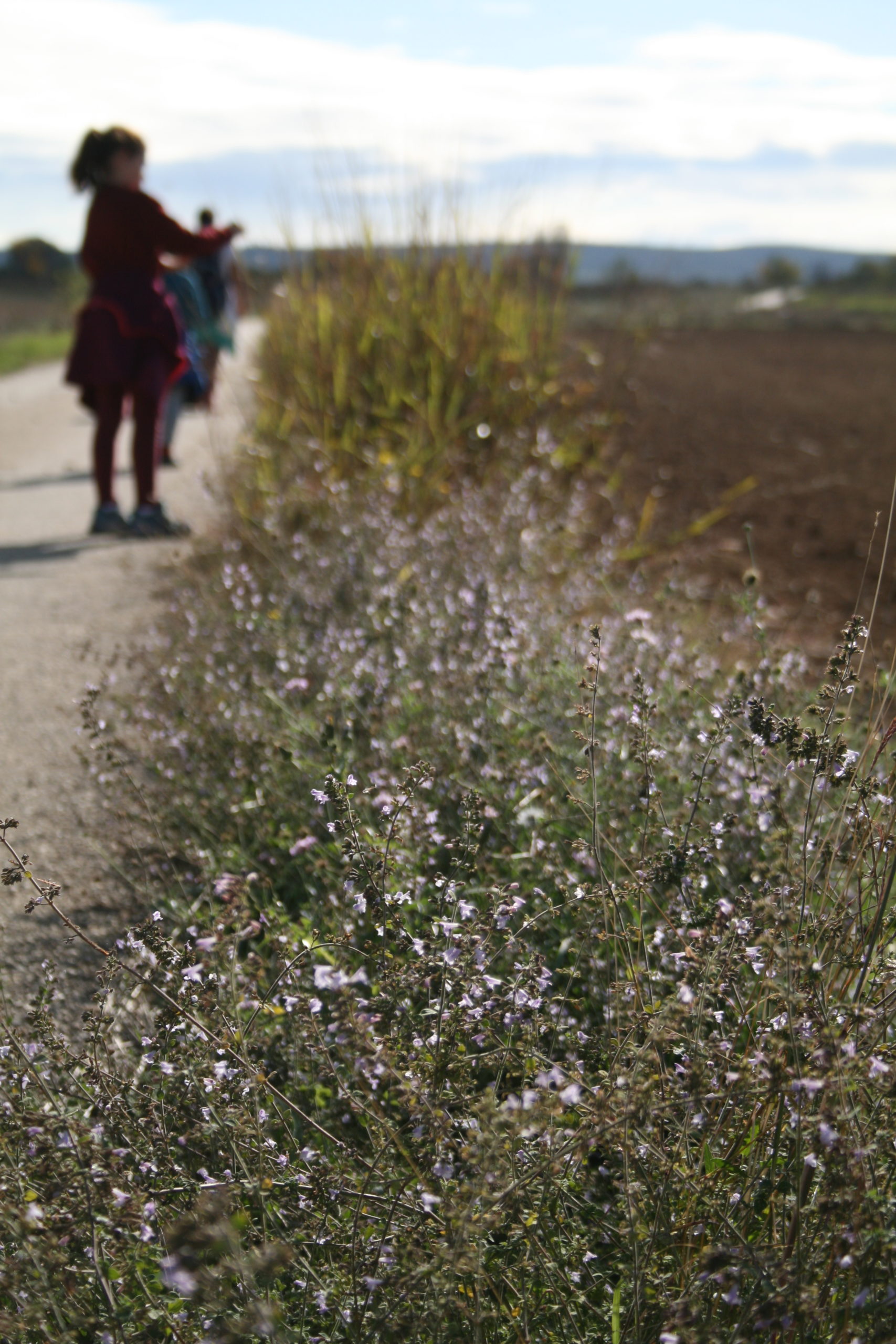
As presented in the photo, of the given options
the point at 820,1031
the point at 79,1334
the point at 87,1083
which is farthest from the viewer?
the point at 87,1083

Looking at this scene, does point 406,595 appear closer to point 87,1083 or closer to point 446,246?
point 87,1083

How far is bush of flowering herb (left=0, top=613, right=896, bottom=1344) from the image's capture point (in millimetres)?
1421

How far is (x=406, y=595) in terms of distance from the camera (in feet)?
11.8

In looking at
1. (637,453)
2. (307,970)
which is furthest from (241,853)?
(637,453)

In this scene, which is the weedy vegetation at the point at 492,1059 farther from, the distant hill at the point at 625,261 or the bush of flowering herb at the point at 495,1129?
the distant hill at the point at 625,261

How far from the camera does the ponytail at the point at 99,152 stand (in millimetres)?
5621

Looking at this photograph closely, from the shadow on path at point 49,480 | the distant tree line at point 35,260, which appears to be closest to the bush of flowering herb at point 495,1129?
the shadow on path at point 49,480

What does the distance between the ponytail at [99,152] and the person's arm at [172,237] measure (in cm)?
26

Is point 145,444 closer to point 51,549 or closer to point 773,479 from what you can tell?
point 51,549

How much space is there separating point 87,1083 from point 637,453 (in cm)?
817

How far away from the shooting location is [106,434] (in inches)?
236

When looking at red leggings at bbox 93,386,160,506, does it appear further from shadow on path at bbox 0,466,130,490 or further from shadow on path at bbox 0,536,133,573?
shadow on path at bbox 0,466,130,490

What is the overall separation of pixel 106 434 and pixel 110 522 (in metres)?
0.47

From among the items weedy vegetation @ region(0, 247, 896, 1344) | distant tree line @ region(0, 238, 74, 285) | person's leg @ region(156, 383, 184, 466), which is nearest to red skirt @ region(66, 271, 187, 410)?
person's leg @ region(156, 383, 184, 466)
